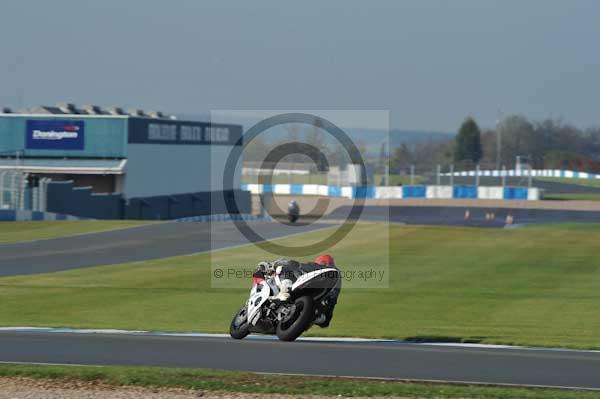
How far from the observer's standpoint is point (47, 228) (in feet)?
152

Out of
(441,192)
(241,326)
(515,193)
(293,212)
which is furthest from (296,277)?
(441,192)

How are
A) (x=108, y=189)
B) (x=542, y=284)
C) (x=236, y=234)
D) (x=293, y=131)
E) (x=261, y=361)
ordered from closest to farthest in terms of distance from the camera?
(x=261, y=361), (x=542, y=284), (x=293, y=131), (x=236, y=234), (x=108, y=189)

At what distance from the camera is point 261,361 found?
1283cm

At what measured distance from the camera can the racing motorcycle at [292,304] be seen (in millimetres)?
13852

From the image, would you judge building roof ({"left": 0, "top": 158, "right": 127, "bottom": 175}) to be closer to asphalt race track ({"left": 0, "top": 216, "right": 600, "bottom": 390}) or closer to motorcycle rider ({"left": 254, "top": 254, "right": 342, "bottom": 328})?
asphalt race track ({"left": 0, "top": 216, "right": 600, "bottom": 390})

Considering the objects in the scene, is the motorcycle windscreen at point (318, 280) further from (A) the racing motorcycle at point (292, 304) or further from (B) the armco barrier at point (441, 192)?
(B) the armco barrier at point (441, 192)

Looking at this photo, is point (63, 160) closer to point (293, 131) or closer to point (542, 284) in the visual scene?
point (293, 131)

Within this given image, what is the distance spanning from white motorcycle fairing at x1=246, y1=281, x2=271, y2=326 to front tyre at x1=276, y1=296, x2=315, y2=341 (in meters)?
0.39

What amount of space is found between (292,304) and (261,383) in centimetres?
301

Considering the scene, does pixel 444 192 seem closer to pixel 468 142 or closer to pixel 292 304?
pixel 468 142

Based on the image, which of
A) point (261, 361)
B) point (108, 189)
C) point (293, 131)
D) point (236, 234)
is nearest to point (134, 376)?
point (261, 361)

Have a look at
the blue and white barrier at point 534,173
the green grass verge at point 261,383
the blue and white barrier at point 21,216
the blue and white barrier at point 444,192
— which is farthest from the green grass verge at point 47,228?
the blue and white barrier at point 534,173

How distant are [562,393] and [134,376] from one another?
4849 mm

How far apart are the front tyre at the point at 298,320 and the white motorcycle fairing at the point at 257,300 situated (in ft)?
1.29
